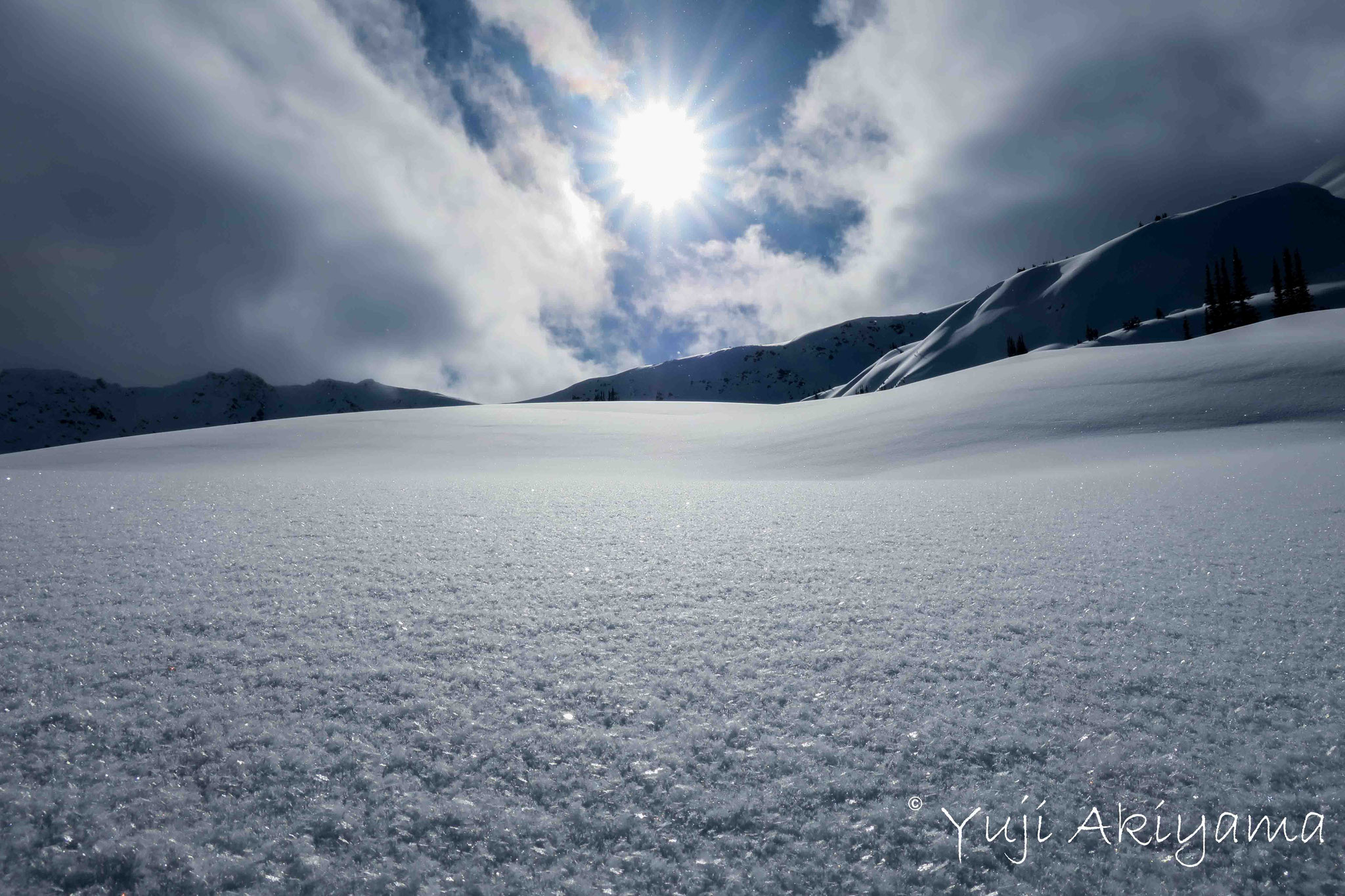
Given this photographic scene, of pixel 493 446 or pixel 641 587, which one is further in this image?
pixel 493 446

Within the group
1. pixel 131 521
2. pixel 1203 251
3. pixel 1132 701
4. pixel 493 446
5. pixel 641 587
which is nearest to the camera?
pixel 1132 701

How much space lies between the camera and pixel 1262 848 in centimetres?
161

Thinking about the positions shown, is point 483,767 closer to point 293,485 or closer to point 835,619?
point 835,619

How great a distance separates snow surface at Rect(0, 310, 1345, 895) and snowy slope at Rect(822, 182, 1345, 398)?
5718 inches

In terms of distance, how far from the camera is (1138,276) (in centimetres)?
14175

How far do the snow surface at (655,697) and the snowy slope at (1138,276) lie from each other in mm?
145236

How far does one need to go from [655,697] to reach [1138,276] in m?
190

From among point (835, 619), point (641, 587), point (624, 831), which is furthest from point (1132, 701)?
point (641, 587)

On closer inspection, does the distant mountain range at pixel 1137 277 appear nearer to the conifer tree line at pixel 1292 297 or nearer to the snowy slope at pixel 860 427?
the conifer tree line at pixel 1292 297

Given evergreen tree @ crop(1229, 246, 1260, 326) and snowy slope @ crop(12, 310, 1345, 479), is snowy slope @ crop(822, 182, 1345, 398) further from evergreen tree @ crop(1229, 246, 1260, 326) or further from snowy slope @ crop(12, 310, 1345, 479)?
snowy slope @ crop(12, 310, 1345, 479)

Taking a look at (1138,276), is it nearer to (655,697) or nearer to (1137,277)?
(1137,277)

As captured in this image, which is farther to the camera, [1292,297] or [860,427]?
[1292,297]

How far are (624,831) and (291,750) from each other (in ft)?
3.90

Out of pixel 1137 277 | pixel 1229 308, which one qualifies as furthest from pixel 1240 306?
pixel 1137 277
